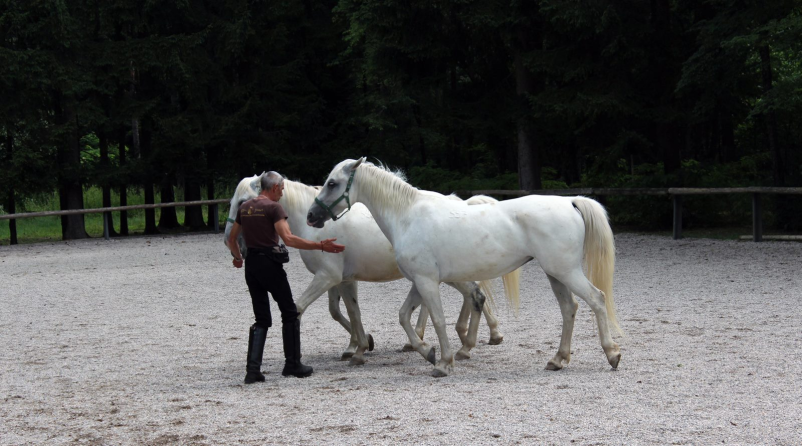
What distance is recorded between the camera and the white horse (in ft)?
21.4

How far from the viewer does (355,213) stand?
7.60 meters

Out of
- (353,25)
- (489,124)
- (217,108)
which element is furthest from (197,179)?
(489,124)

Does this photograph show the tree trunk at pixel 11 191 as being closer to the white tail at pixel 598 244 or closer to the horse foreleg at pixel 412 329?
the horse foreleg at pixel 412 329

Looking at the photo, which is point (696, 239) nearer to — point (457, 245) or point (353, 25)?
point (353, 25)

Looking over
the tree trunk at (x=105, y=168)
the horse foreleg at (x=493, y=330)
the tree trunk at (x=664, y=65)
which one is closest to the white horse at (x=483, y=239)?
the horse foreleg at (x=493, y=330)

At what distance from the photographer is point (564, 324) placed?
22.1ft

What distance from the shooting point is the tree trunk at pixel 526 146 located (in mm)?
20278

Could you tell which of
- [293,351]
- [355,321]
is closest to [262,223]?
[293,351]

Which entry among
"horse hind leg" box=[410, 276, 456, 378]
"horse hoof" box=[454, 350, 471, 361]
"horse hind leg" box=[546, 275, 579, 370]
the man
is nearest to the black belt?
the man

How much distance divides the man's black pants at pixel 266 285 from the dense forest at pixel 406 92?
10395 millimetres

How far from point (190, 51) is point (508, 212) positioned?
2019 centimetres

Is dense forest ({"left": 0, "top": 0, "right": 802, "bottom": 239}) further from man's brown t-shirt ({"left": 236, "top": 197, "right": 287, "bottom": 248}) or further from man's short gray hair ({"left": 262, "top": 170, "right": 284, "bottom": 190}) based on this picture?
man's brown t-shirt ({"left": 236, "top": 197, "right": 287, "bottom": 248})

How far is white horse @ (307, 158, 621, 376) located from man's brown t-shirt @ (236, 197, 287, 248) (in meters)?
0.36

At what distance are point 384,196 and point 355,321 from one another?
4.00 feet
